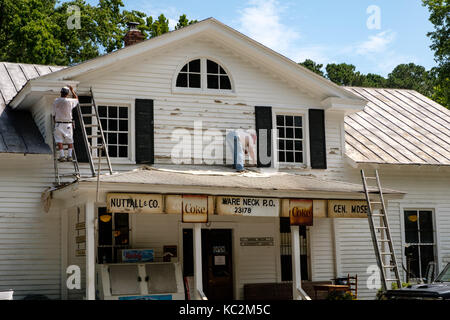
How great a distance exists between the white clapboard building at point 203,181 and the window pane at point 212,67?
0.06m

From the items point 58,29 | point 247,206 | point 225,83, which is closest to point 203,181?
point 247,206

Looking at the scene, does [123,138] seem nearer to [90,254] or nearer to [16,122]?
[16,122]

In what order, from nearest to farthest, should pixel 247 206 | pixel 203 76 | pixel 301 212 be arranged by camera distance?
pixel 247 206 → pixel 301 212 → pixel 203 76

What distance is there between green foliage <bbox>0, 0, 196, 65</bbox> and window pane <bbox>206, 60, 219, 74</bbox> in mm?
15434

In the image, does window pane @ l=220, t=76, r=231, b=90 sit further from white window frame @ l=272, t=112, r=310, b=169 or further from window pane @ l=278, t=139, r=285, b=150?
window pane @ l=278, t=139, r=285, b=150

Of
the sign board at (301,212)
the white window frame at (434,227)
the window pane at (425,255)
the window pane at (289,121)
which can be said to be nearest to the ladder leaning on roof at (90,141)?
the sign board at (301,212)

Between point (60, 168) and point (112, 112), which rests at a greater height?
point (112, 112)

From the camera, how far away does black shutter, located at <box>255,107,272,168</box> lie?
63.5 feet

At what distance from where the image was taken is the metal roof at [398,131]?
20750 mm

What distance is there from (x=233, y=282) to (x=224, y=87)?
5120mm

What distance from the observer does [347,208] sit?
56.2ft

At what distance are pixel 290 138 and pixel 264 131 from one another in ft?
2.82
